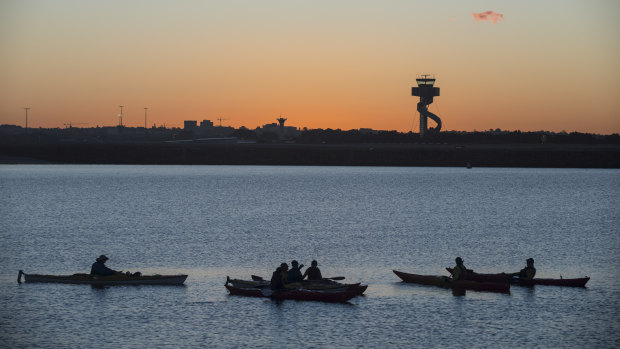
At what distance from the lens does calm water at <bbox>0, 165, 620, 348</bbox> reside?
4222 centimetres

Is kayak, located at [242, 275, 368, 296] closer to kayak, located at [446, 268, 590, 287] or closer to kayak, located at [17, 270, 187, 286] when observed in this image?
kayak, located at [17, 270, 187, 286]

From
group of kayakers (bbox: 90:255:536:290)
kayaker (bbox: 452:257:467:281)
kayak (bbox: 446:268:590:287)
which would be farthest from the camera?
kayak (bbox: 446:268:590:287)

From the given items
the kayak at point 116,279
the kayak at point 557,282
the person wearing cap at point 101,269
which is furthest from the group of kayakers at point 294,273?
the kayak at point 116,279

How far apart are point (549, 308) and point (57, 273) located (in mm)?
33942

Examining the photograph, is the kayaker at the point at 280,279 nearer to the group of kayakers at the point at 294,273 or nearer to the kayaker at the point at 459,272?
the group of kayakers at the point at 294,273

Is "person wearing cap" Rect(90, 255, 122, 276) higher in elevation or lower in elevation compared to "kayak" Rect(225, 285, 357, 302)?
higher

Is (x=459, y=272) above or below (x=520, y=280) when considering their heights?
above

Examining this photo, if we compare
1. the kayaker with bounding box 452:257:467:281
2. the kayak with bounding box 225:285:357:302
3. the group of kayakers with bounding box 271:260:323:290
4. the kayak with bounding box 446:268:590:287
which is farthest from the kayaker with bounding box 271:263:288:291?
the kayak with bounding box 446:268:590:287

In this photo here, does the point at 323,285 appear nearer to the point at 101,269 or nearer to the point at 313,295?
the point at 313,295

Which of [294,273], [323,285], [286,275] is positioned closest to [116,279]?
[286,275]

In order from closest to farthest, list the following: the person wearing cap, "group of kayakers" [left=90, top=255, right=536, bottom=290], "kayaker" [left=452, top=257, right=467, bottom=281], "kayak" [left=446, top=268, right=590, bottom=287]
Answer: "group of kayakers" [left=90, top=255, right=536, bottom=290]
"kayaker" [left=452, top=257, right=467, bottom=281]
the person wearing cap
"kayak" [left=446, top=268, right=590, bottom=287]

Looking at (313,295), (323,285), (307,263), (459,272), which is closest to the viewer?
(313,295)

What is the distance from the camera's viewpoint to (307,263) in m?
65.8

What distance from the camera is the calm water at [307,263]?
42.2 meters
